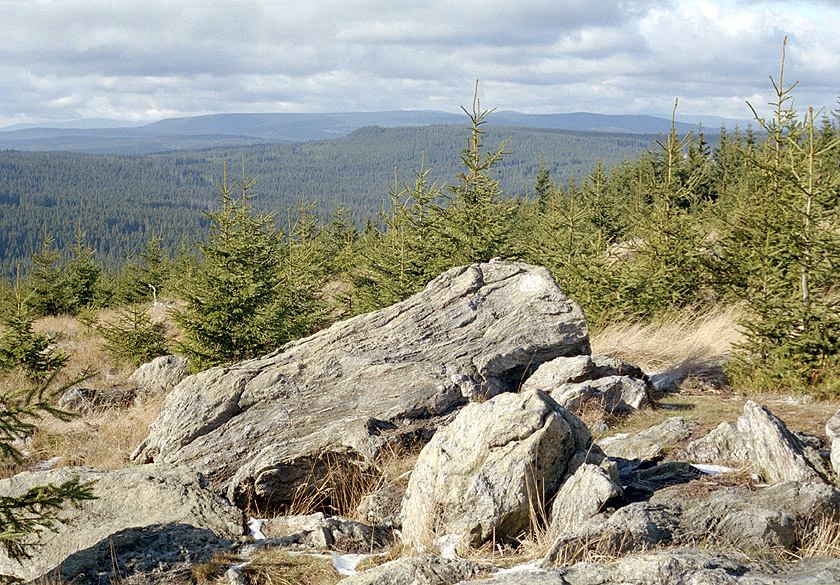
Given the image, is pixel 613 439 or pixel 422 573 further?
pixel 613 439

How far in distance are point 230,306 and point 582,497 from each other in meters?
9.18

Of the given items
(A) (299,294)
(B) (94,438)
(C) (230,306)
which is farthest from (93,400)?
(A) (299,294)

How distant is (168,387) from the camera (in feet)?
39.2

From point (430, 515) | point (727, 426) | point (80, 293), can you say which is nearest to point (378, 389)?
point (430, 515)

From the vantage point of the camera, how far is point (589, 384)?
23.5 feet

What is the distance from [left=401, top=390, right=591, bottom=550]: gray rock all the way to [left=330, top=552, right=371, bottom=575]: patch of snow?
17.4 inches

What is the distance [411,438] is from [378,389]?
2.65ft

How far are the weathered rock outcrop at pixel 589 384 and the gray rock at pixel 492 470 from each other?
168cm

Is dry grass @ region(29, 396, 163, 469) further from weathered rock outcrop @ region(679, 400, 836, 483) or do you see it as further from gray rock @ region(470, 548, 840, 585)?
weathered rock outcrop @ region(679, 400, 836, 483)

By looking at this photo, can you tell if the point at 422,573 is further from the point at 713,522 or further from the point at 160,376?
the point at 160,376

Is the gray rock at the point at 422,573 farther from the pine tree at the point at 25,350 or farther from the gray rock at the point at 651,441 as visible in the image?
the pine tree at the point at 25,350

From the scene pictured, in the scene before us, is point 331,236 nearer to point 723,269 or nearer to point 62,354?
point 62,354

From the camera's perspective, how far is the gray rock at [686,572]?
3185 mm

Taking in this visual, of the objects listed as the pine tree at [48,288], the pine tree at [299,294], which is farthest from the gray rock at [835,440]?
the pine tree at [48,288]
